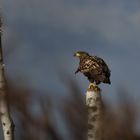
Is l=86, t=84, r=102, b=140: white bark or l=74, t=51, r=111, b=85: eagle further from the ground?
l=74, t=51, r=111, b=85: eagle

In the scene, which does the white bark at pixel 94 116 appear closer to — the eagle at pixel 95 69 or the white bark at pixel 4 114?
the eagle at pixel 95 69

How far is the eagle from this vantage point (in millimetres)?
18562

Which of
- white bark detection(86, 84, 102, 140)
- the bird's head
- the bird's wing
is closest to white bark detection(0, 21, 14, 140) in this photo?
the bird's head

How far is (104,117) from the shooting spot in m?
17.1

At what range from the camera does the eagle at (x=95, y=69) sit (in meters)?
18.6

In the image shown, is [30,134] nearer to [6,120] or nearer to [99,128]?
[99,128]

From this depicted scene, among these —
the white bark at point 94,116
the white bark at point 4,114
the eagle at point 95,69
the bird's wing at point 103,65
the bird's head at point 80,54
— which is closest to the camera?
the white bark at point 94,116

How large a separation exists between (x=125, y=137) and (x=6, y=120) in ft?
19.0

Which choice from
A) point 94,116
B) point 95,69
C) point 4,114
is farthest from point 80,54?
point 4,114

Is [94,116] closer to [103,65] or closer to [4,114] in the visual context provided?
[103,65]

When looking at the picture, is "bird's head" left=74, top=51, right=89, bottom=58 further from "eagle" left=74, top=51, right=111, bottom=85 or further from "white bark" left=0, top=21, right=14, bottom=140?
"white bark" left=0, top=21, right=14, bottom=140

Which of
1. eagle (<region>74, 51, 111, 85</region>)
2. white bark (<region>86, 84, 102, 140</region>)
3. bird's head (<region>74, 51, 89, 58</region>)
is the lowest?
white bark (<region>86, 84, 102, 140</region>)

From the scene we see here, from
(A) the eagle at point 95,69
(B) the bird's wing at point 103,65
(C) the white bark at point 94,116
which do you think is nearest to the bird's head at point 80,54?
(A) the eagle at point 95,69

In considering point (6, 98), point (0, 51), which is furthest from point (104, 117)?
point (0, 51)
